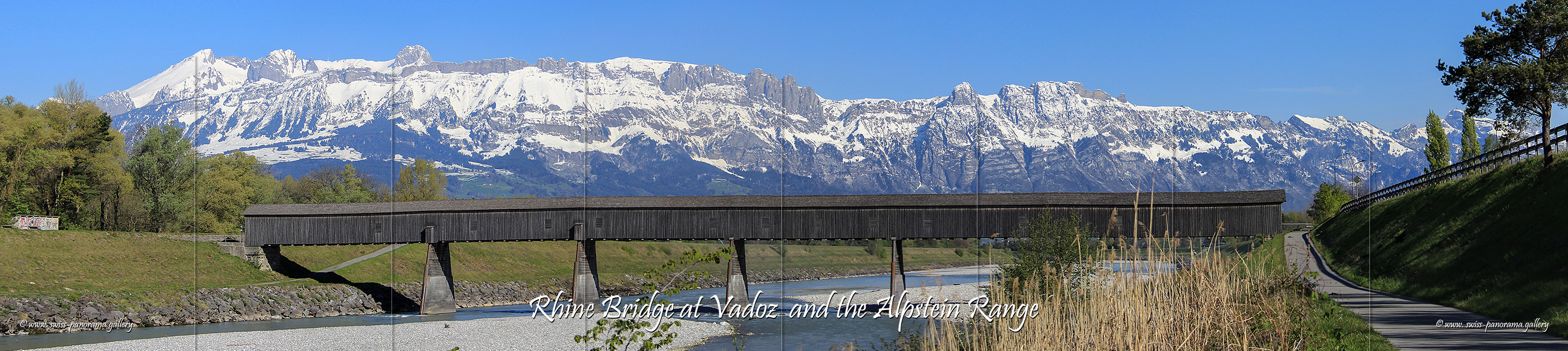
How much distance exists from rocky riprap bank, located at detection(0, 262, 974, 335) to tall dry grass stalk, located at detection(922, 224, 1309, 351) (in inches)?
542

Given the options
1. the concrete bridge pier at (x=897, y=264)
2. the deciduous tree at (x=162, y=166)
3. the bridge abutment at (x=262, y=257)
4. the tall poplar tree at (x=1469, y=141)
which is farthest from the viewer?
the tall poplar tree at (x=1469, y=141)

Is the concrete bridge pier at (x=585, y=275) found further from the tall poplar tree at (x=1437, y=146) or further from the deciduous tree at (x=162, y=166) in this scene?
the tall poplar tree at (x=1437, y=146)

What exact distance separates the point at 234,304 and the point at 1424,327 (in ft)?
126

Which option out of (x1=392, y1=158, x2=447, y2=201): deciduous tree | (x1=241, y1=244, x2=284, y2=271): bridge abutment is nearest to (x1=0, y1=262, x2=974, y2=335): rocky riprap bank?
(x1=241, y1=244, x2=284, y2=271): bridge abutment

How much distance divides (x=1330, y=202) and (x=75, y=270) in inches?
2982

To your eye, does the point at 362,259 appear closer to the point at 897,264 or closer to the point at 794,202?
the point at 794,202

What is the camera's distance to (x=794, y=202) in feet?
117

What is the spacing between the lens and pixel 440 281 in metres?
37.9

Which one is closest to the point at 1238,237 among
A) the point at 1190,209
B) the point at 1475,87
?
the point at 1190,209

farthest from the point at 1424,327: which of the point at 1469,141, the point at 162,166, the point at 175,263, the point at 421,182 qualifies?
the point at 421,182

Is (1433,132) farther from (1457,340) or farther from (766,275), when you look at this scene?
(1457,340)

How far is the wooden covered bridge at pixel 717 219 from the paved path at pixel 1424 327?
42.3 feet

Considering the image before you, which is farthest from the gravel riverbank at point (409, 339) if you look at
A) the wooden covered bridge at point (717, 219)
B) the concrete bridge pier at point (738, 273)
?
the wooden covered bridge at point (717, 219)

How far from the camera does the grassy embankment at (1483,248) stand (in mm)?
15188
